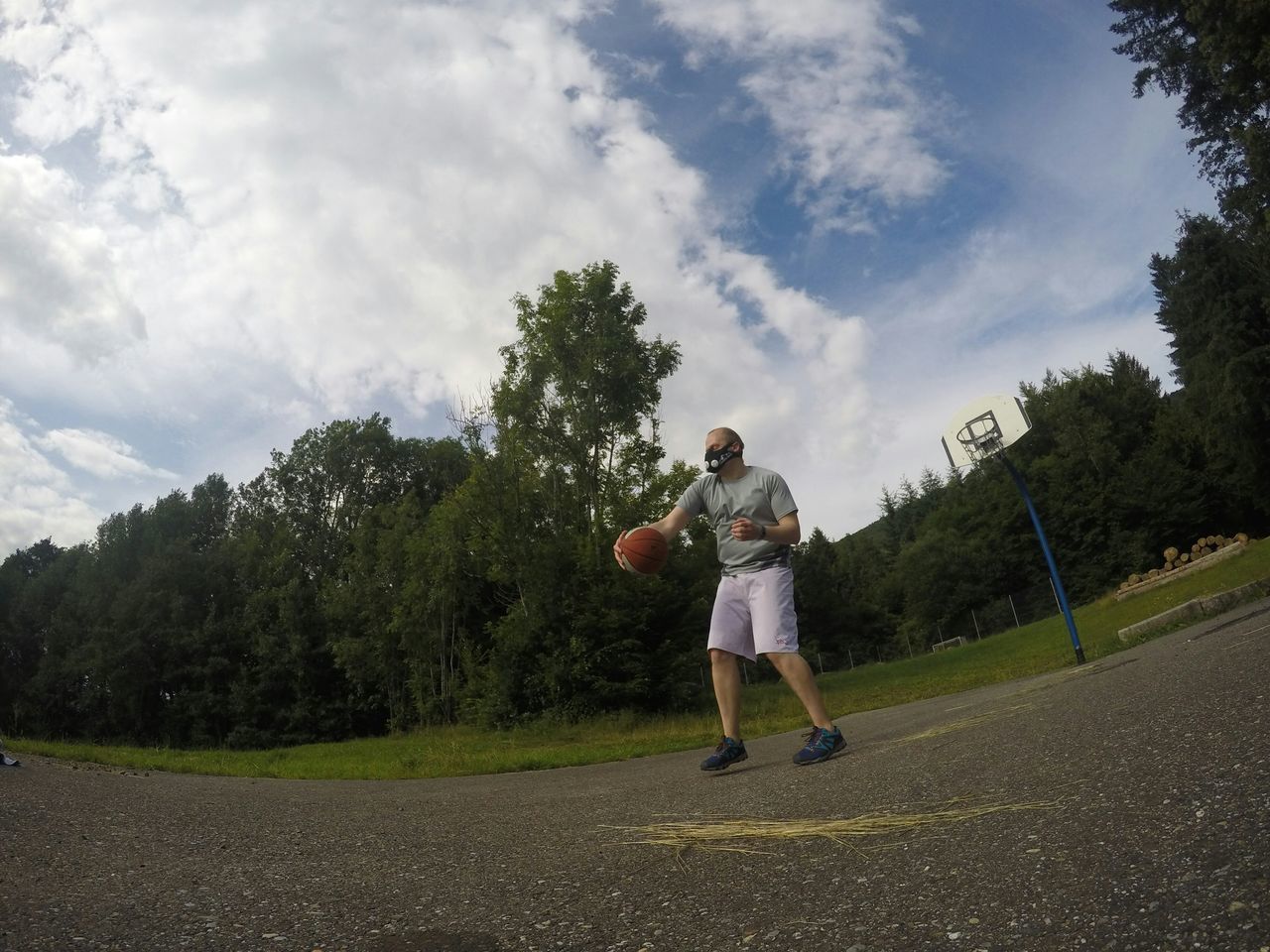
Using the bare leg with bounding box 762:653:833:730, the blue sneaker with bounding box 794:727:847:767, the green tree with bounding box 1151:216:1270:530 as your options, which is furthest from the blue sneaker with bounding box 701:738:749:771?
the green tree with bounding box 1151:216:1270:530

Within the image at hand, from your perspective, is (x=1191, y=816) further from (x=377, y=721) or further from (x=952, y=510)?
(x=952, y=510)

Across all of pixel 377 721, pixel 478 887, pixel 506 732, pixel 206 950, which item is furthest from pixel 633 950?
pixel 377 721

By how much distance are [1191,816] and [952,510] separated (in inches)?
2761

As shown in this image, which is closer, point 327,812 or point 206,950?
point 206,950

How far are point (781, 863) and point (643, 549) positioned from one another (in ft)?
10.3

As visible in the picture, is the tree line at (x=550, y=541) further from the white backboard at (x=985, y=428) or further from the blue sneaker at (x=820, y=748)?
the blue sneaker at (x=820, y=748)

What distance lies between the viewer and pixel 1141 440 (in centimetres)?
5450

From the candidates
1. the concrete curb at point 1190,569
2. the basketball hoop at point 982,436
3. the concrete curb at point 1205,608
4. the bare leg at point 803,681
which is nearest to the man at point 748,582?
the bare leg at point 803,681

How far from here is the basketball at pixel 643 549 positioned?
5.49m

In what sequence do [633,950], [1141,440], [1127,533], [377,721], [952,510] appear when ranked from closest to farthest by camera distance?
[633,950] → [377,721] → [1127,533] → [1141,440] → [952,510]

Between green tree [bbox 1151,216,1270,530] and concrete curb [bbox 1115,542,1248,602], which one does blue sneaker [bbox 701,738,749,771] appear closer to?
concrete curb [bbox 1115,542,1248,602]

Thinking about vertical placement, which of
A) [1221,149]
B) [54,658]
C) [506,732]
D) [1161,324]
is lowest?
[506,732]

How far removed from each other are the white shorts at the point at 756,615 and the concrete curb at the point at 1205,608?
1082cm

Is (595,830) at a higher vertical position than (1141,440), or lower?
lower
